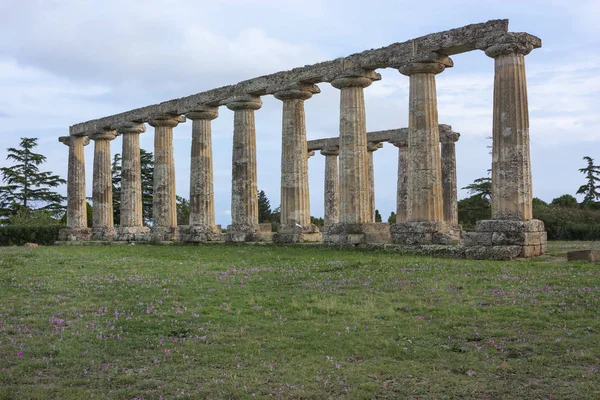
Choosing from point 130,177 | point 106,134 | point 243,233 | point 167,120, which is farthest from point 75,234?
point 243,233

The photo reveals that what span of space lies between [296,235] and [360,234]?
155 inches

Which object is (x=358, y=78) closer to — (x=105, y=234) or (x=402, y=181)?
(x=402, y=181)

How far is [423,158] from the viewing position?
24.7 metres

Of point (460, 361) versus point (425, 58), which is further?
point (425, 58)

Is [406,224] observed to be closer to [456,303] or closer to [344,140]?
[344,140]

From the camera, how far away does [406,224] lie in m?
24.9

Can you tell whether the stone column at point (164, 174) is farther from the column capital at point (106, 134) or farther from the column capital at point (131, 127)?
the column capital at point (106, 134)

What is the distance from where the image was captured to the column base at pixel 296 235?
98.1 ft

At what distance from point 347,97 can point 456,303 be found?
51.0 ft

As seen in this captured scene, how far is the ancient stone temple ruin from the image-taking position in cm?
2192

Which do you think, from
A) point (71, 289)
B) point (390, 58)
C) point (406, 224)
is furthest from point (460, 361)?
point (390, 58)

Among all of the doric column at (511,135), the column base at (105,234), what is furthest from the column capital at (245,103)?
the column base at (105,234)

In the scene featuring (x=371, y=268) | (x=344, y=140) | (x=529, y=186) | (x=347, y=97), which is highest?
(x=347, y=97)

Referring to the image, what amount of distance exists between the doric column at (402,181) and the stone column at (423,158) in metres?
11.9
